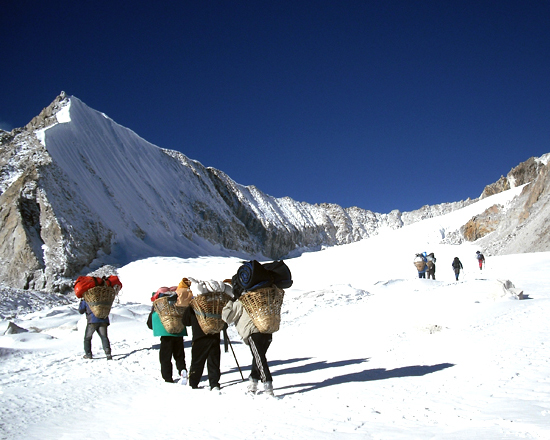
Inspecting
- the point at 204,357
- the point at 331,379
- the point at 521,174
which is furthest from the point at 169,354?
the point at 521,174

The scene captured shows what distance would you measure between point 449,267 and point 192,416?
22.0m

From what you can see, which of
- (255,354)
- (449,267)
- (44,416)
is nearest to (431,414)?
(255,354)

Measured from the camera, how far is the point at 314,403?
12.4 feet

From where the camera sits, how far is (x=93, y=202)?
31.4 meters

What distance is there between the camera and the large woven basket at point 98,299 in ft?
22.2

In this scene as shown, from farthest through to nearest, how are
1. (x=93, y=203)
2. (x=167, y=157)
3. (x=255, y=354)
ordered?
1. (x=167, y=157)
2. (x=93, y=203)
3. (x=255, y=354)

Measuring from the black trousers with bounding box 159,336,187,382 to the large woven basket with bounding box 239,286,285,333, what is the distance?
1.79 m

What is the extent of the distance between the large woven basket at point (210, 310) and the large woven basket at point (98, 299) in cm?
276

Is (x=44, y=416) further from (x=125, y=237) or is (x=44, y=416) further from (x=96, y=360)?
(x=125, y=237)

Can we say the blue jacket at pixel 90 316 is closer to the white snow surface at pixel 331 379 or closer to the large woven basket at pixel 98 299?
the large woven basket at pixel 98 299

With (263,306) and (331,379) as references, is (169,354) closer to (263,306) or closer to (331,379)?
(263,306)

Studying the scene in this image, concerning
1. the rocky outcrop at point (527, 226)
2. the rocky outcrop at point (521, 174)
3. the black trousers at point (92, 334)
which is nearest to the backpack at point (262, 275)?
the black trousers at point (92, 334)

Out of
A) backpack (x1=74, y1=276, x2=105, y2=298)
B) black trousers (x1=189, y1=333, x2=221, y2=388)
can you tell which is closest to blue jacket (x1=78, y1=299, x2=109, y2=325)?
backpack (x1=74, y1=276, x2=105, y2=298)

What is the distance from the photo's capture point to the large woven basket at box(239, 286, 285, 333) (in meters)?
4.17
